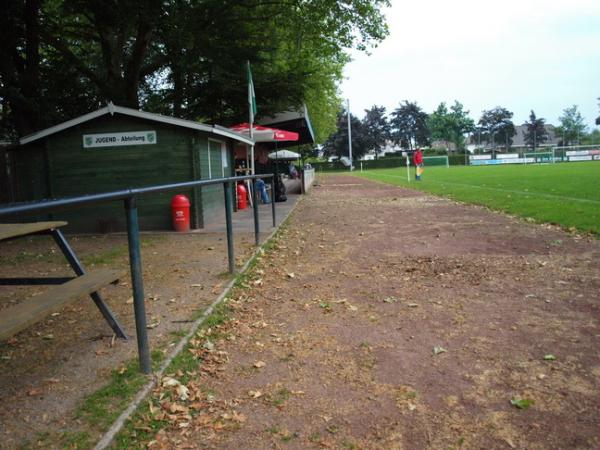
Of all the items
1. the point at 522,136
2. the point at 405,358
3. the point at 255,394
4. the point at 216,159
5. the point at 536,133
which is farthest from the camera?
the point at 522,136

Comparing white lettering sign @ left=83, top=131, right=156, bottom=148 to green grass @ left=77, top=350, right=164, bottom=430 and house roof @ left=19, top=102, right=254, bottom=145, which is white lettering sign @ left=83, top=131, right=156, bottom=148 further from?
green grass @ left=77, top=350, right=164, bottom=430

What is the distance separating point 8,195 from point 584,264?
486 inches

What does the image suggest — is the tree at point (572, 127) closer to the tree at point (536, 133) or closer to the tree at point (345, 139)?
the tree at point (536, 133)

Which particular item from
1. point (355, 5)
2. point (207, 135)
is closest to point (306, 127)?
point (355, 5)

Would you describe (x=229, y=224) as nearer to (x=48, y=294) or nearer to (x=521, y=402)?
(x=48, y=294)

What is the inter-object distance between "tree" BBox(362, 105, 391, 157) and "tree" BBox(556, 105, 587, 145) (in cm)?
3672

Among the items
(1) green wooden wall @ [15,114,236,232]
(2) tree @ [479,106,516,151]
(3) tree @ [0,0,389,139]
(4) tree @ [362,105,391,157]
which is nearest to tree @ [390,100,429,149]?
(4) tree @ [362,105,391,157]

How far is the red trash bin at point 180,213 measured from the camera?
35.2 feet

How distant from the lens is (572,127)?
10519 centimetres

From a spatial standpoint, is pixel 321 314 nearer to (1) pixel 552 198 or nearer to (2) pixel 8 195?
(2) pixel 8 195

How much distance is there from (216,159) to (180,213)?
318 centimetres

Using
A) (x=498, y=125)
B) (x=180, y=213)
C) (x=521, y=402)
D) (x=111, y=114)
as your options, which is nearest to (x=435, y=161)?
(x=498, y=125)

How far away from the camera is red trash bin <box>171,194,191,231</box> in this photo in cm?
1073

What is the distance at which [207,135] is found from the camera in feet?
40.4
